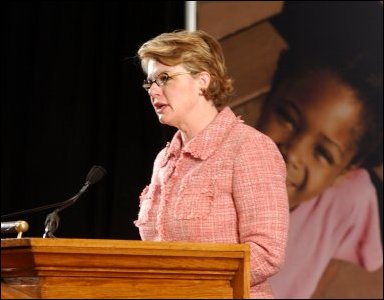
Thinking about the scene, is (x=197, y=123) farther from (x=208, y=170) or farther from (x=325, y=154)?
(x=325, y=154)

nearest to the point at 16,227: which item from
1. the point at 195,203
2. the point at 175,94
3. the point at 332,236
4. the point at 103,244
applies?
the point at 103,244

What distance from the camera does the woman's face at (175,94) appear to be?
8.22 feet

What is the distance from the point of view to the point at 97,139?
450cm

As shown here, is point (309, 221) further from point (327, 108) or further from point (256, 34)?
point (256, 34)

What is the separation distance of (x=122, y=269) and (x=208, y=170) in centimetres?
71

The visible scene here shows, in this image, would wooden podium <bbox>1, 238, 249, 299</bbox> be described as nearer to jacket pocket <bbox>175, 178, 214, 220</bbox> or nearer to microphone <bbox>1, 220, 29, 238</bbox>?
microphone <bbox>1, 220, 29, 238</bbox>

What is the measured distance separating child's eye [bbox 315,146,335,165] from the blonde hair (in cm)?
186

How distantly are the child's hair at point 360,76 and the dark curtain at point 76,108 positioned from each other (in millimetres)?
594

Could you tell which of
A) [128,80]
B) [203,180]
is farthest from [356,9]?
[203,180]

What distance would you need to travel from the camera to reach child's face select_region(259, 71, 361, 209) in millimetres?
4355

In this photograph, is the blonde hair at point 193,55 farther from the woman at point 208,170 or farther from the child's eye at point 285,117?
the child's eye at point 285,117

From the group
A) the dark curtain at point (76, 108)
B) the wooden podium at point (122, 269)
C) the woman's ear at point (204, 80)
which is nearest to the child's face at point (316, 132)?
the dark curtain at point (76, 108)

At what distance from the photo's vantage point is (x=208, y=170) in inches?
93.2

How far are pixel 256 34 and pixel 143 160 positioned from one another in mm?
846
